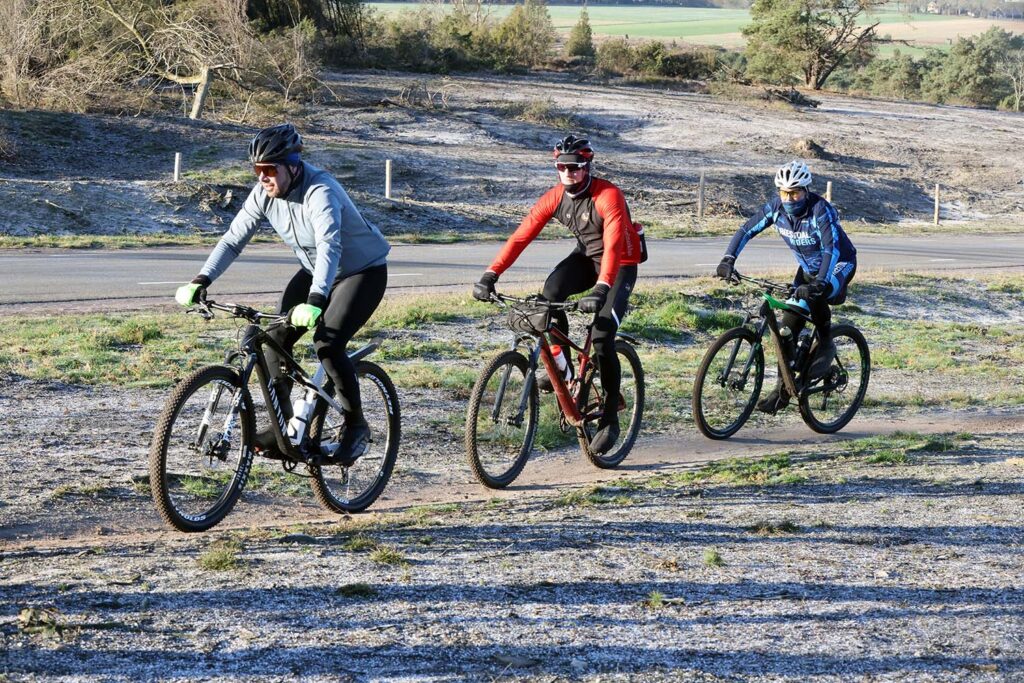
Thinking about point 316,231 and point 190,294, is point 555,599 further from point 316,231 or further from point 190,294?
point 190,294

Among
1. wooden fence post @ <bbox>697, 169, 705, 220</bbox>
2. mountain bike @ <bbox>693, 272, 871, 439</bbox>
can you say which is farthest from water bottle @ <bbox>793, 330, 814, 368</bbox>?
wooden fence post @ <bbox>697, 169, 705, 220</bbox>

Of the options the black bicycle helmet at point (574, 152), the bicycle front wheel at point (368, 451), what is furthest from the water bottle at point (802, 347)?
the bicycle front wheel at point (368, 451)

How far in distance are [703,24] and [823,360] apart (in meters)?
109

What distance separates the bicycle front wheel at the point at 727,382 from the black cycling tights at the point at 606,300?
120 cm

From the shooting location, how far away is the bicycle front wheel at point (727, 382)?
9.32 m

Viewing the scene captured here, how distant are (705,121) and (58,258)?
29.6 metres

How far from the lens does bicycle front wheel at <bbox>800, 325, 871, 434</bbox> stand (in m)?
9.98

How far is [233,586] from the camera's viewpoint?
5.24 metres

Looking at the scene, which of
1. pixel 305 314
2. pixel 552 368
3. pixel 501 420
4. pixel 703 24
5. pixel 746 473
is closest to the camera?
pixel 305 314

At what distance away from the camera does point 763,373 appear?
9703 millimetres

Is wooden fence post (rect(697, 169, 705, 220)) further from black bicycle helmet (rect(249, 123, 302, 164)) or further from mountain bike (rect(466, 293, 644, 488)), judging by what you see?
black bicycle helmet (rect(249, 123, 302, 164))

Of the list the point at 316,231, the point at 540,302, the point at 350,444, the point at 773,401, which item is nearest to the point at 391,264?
the point at 773,401

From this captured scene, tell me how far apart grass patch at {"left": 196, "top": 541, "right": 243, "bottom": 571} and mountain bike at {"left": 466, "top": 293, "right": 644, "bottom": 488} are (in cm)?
201

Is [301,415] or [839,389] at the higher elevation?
[301,415]
